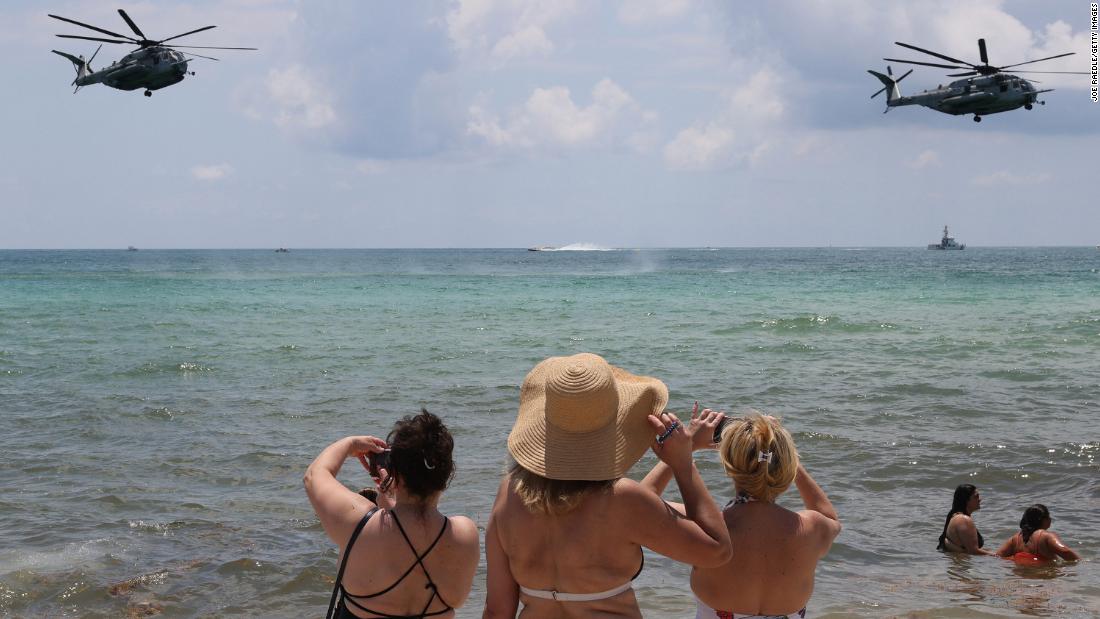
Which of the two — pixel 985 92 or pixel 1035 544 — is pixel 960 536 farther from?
pixel 985 92

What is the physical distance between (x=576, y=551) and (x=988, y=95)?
3073 centimetres

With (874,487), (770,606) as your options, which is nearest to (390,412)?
(874,487)

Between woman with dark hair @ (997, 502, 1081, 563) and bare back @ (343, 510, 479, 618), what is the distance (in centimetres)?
615

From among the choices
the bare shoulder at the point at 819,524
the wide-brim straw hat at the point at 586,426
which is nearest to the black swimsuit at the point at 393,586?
the wide-brim straw hat at the point at 586,426

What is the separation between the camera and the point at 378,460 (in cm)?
336

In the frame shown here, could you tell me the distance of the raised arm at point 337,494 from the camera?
3.39 m

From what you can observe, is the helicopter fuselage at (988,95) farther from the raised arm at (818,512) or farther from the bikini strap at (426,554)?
the bikini strap at (426,554)

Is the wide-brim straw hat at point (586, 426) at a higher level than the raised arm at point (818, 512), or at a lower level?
higher

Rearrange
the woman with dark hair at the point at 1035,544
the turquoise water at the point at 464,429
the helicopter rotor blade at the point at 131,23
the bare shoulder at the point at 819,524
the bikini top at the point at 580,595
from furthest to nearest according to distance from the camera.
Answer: the helicopter rotor blade at the point at 131,23 → the woman with dark hair at the point at 1035,544 → the turquoise water at the point at 464,429 → the bare shoulder at the point at 819,524 → the bikini top at the point at 580,595

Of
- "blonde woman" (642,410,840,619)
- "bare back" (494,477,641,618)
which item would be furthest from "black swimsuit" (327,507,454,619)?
"blonde woman" (642,410,840,619)

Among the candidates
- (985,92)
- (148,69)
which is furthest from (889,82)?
(148,69)

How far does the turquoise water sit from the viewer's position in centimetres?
723

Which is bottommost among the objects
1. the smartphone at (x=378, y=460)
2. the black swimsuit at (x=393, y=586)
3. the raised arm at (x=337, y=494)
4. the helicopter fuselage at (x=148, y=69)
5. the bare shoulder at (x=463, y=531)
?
the black swimsuit at (x=393, y=586)

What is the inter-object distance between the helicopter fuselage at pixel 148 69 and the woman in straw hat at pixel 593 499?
81.3 ft
